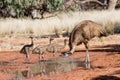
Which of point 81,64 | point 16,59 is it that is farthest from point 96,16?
point 81,64

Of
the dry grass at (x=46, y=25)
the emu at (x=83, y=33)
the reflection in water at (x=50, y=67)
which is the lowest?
the dry grass at (x=46, y=25)

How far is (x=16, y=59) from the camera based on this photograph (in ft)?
55.6

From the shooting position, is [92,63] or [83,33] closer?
[83,33]

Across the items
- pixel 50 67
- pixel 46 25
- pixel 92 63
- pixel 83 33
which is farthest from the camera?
pixel 46 25

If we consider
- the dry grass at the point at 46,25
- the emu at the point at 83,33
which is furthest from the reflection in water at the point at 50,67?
the dry grass at the point at 46,25

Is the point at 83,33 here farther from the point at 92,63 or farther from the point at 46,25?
the point at 46,25

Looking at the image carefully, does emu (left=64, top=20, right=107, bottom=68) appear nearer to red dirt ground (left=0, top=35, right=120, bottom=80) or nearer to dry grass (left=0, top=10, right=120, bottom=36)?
red dirt ground (left=0, top=35, right=120, bottom=80)

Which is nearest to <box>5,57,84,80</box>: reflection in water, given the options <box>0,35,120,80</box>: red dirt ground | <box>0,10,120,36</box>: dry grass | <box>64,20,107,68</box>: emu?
<box>0,35,120,80</box>: red dirt ground

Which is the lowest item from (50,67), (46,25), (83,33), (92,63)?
(46,25)

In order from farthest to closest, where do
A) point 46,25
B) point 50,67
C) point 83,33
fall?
point 46,25
point 50,67
point 83,33

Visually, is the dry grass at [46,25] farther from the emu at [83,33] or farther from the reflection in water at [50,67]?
the emu at [83,33]

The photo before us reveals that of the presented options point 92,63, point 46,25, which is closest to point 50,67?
point 92,63

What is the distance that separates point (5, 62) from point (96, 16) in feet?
36.8

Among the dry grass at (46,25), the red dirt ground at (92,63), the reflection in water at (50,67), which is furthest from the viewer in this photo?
the dry grass at (46,25)
